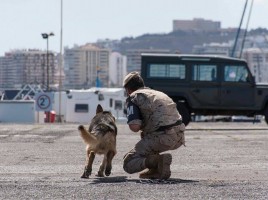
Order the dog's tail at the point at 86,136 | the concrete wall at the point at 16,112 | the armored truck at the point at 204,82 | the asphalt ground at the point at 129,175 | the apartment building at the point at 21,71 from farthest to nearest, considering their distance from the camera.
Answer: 1. the apartment building at the point at 21,71
2. the concrete wall at the point at 16,112
3. the armored truck at the point at 204,82
4. the dog's tail at the point at 86,136
5. the asphalt ground at the point at 129,175

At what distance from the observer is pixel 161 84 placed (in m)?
26.5

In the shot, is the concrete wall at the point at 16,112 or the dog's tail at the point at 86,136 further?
the concrete wall at the point at 16,112

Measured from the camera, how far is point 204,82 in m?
26.8

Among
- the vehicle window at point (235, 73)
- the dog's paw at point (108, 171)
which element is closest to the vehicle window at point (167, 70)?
the vehicle window at point (235, 73)

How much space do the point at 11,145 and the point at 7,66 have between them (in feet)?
331

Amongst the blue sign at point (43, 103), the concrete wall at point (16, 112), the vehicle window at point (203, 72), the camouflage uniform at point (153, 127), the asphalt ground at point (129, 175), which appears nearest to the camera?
the asphalt ground at point (129, 175)

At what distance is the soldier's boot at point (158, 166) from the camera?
1162 cm

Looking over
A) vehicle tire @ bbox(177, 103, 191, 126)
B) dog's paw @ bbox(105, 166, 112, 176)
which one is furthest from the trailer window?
dog's paw @ bbox(105, 166, 112, 176)

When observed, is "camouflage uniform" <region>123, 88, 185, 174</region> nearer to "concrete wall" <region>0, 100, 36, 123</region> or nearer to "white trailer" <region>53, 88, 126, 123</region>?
"concrete wall" <region>0, 100, 36, 123</region>

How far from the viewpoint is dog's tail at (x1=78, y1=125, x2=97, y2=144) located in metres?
11.8

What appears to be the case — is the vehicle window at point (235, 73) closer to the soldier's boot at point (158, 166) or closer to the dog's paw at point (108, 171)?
the dog's paw at point (108, 171)

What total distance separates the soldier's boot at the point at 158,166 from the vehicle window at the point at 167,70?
582 inches

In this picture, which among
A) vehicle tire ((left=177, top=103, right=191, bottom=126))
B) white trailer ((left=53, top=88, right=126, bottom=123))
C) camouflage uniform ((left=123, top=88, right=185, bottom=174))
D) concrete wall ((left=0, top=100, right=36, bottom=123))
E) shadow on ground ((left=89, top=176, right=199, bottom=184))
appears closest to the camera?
shadow on ground ((left=89, top=176, right=199, bottom=184))

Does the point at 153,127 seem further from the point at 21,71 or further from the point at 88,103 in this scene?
the point at 21,71
